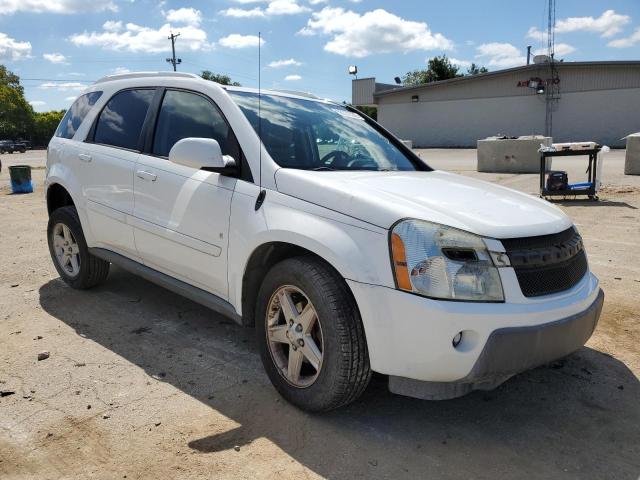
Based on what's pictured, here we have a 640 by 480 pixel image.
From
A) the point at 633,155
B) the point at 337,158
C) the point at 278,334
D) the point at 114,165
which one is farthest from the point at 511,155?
the point at 278,334

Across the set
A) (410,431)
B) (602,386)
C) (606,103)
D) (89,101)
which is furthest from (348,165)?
(606,103)

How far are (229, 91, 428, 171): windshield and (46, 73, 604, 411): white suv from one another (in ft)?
0.05

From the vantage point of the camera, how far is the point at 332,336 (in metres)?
2.66

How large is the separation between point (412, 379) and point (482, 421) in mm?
651

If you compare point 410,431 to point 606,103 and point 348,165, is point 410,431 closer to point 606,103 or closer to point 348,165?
point 348,165

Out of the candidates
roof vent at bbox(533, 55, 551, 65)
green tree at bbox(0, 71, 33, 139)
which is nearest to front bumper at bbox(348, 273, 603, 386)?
roof vent at bbox(533, 55, 551, 65)

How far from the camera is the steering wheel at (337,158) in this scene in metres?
3.53

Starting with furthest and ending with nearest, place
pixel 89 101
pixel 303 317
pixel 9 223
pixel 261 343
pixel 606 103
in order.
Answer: pixel 606 103, pixel 9 223, pixel 89 101, pixel 261 343, pixel 303 317

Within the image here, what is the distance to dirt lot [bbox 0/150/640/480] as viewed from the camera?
2.56 m

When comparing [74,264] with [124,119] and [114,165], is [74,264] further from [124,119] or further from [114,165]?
[124,119]

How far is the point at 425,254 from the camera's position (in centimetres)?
249

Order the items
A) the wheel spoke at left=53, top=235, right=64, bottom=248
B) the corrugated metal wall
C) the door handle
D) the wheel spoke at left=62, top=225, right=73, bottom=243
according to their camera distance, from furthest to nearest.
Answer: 1. the corrugated metal wall
2. the wheel spoke at left=53, top=235, right=64, bottom=248
3. the wheel spoke at left=62, top=225, right=73, bottom=243
4. the door handle

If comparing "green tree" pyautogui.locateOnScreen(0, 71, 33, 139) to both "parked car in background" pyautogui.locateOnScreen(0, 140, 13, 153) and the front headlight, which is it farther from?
the front headlight

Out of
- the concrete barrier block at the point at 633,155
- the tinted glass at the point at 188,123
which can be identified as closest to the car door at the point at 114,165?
the tinted glass at the point at 188,123
